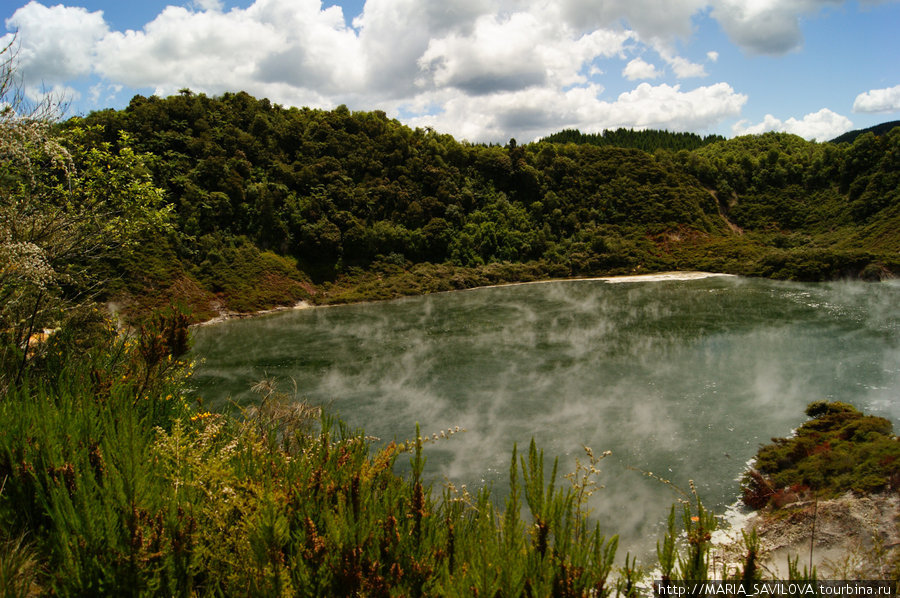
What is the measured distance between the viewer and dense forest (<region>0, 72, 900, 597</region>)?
310 cm

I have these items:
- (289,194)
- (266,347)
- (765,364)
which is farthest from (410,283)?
(765,364)

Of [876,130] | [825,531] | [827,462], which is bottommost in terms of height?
[825,531]

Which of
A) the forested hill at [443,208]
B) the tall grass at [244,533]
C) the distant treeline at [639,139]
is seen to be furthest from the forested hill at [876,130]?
the tall grass at [244,533]

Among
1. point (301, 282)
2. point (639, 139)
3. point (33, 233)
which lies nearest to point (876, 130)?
point (639, 139)

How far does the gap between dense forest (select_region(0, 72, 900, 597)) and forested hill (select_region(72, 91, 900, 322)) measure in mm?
Answer: 286

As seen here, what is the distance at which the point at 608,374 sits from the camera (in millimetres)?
19312

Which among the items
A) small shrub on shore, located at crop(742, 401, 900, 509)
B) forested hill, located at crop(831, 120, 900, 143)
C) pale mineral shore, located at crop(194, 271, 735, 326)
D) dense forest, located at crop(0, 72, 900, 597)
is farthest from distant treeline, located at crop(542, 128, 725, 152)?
small shrub on shore, located at crop(742, 401, 900, 509)

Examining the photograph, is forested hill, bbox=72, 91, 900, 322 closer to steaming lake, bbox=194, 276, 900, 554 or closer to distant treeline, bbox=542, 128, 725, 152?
steaming lake, bbox=194, 276, 900, 554

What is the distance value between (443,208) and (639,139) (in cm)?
7087

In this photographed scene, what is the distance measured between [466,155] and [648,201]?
976 inches

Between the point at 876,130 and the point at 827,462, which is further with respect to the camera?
the point at 876,130

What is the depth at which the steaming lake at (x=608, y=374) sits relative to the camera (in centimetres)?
1238

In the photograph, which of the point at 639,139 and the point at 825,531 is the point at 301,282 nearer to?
the point at 825,531

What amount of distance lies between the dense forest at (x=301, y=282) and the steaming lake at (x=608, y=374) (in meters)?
1.04
